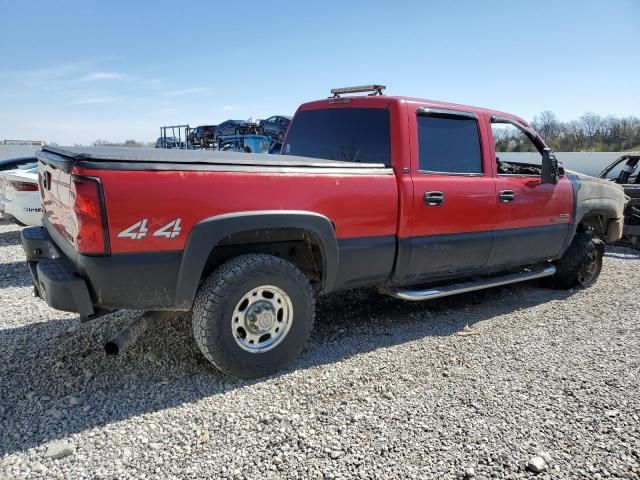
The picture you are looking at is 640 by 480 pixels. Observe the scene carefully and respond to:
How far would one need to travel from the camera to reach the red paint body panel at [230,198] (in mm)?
2771

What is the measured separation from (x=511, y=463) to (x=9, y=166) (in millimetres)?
9577

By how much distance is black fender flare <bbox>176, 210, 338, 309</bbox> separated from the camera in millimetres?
2986

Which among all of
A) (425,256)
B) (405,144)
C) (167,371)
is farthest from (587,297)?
(167,371)

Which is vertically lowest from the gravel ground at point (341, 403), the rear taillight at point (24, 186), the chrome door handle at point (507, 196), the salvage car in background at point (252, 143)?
the gravel ground at point (341, 403)

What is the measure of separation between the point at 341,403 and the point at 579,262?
12.7ft

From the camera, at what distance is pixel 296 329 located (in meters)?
3.46

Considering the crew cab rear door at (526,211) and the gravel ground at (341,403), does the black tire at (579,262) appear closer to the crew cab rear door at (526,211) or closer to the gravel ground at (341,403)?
the crew cab rear door at (526,211)

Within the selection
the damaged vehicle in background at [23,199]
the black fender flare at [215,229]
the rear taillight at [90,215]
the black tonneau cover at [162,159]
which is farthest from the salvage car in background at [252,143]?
the rear taillight at [90,215]

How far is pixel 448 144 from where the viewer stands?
4.29m

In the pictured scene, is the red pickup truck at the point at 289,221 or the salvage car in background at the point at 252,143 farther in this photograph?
the salvage car in background at the point at 252,143

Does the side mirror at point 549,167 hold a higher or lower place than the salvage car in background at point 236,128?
lower

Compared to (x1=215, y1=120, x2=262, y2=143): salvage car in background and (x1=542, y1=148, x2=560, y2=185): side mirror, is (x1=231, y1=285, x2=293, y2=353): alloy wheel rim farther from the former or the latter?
(x1=215, y1=120, x2=262, y2=143): salvage car in background

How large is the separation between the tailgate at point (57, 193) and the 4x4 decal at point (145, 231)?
31 centimetres

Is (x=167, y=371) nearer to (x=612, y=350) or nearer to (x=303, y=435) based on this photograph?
(x=303, y=435)
